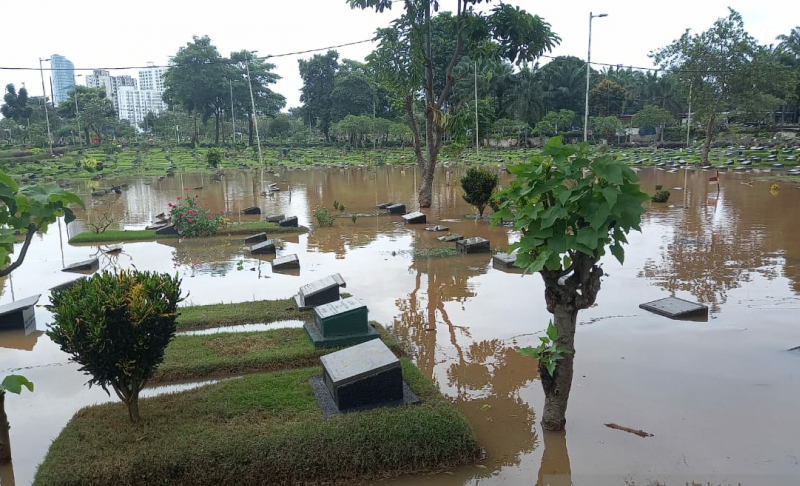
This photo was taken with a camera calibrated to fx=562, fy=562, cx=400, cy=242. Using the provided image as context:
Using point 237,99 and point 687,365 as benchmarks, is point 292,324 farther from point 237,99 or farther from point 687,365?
point 237,99

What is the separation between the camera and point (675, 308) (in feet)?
29.0

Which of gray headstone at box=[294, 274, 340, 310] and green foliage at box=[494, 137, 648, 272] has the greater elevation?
green foliage at box=[494, 137, 648, 272]

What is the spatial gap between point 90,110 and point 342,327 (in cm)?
6134

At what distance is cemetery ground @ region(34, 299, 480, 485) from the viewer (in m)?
4.70

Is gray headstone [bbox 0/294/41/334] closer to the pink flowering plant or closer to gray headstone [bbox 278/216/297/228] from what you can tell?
the pink flowering plant

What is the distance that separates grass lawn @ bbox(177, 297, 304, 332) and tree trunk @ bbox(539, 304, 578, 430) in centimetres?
458

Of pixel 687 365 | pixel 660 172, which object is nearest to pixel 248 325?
pixel 687 365

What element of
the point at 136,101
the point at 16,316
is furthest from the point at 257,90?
the point at 136,101

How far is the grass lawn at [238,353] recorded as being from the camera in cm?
690

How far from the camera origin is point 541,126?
183 ft

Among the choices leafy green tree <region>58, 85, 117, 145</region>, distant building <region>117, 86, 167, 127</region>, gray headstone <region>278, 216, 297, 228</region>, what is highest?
distant building <region>117, 86, 167, 127</region>

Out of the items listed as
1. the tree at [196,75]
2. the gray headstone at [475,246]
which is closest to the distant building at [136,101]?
the tree at [196,75]

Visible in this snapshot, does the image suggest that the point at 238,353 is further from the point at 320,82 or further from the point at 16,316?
the point at 320,82

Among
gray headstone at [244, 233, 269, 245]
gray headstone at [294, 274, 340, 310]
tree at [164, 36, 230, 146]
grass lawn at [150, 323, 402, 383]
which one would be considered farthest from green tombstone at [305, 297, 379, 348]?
tree at [164, 36, 230, 146]
